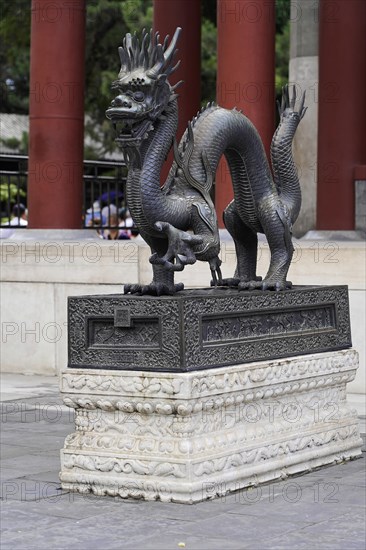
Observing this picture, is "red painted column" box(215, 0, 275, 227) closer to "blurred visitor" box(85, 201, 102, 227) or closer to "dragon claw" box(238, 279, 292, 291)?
"dragon claw" box(238, 279, 292, 291)

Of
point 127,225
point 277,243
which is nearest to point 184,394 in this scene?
point 277,243

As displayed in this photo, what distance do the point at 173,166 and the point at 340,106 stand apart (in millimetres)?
8224

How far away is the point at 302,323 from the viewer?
10.5 meters

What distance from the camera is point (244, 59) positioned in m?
15.4

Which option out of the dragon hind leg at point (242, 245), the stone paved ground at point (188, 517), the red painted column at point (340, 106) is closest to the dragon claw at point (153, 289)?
the dragon hind leg at point (242, 245)

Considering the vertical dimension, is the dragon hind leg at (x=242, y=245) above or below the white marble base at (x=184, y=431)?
above

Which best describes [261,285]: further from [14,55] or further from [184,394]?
[14,55]

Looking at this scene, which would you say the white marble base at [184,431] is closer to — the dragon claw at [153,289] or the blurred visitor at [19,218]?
the dragon claw at [153,289]

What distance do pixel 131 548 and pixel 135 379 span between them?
64.9 inches

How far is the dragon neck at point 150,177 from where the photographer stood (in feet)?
30.9

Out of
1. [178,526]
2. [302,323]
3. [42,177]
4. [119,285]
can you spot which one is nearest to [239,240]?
[302,323]

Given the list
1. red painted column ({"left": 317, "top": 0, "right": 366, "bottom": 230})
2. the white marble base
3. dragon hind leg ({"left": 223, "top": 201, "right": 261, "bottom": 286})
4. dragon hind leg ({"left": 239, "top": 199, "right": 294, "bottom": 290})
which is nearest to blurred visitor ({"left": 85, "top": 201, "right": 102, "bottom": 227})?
red painted column ({"left": 317, "top": 0, "right": 366, "bottom": 230})

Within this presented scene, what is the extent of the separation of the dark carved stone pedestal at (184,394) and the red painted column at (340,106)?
25.9ft

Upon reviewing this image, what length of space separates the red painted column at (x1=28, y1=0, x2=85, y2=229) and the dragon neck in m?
7.63
